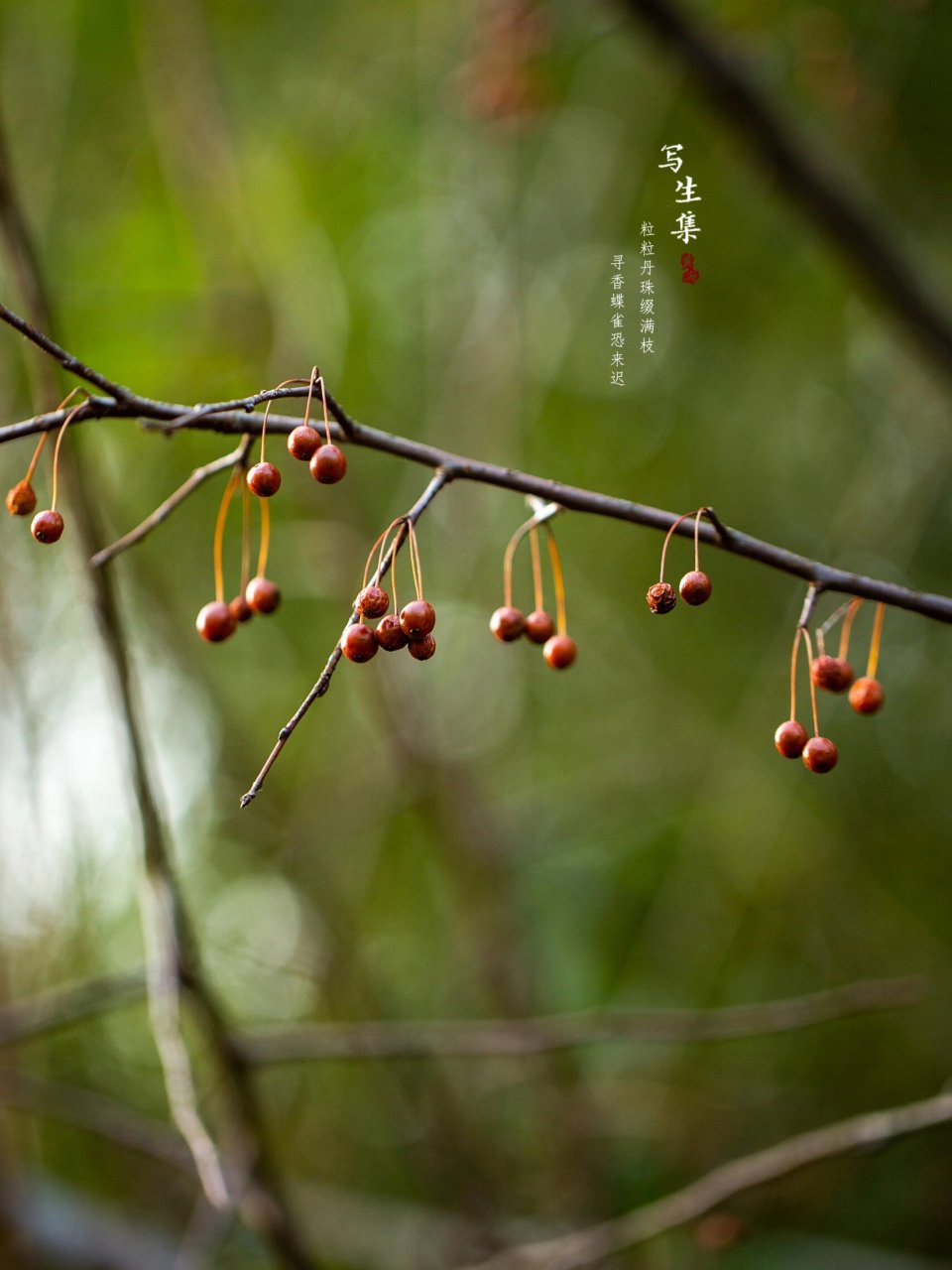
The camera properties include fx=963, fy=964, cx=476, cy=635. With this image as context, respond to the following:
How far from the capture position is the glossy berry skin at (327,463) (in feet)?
2.35

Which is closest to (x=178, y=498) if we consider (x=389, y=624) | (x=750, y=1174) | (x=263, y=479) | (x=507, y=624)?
(x=263, y=479)

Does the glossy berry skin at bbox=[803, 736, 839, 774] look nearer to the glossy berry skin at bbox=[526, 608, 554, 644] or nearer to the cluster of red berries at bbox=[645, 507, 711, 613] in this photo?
the cluster of red berries at bbox=[645, 507, 711, 613]

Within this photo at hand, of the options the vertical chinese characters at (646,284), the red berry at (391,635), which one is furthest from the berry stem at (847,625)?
the vertical chinese characters at (646,284)

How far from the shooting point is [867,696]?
90cm

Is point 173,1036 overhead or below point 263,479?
below

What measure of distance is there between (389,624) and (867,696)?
47 cm

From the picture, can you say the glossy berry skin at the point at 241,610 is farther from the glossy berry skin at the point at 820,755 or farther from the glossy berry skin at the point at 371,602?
the glossy berry skin at the point at 820,755

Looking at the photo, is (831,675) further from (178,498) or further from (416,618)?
(178,498)

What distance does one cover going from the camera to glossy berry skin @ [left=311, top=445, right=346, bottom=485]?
2.35 ft

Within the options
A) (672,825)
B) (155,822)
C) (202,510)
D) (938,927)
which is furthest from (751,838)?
(155,822)

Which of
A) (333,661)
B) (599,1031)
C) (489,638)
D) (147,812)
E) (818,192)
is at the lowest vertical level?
(599,1031)

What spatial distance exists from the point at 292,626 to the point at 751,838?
6.75 feet

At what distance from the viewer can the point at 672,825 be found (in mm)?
3590

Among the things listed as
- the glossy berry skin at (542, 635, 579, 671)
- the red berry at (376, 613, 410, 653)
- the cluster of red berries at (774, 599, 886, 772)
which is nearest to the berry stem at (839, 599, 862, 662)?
the cluster of red berries at (774, 599, 886, 772)
